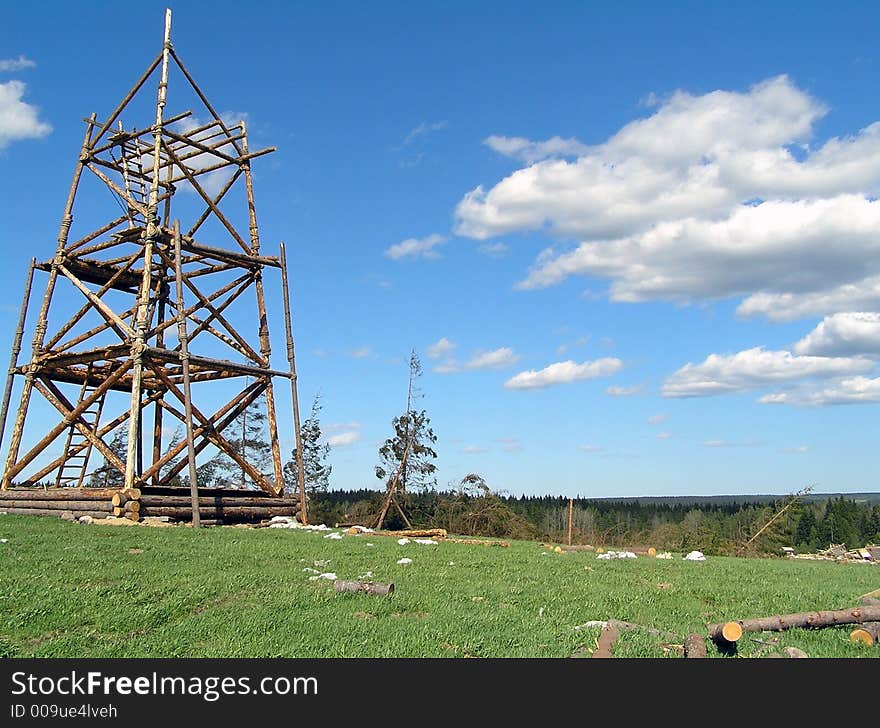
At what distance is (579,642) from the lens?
7.30 m

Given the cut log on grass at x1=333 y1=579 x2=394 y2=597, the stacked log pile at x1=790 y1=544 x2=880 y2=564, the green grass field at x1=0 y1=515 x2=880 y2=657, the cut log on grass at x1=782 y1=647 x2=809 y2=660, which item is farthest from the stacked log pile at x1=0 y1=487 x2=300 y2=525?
the stacked log pile at x1=790 y1=544 x2=880 y2=564

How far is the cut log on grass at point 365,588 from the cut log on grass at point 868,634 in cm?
523

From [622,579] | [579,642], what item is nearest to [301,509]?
[622,579]

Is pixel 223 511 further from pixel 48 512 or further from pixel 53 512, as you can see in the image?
pixel 48 512

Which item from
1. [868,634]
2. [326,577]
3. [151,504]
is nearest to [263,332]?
[151,504]

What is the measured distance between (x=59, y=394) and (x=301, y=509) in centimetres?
951

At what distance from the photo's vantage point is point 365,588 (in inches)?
374

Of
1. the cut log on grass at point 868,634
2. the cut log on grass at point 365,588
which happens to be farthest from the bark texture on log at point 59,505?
the cut log on grass at point 868,634

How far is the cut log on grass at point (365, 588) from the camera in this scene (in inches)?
368

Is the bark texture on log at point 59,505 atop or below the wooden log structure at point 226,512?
atop

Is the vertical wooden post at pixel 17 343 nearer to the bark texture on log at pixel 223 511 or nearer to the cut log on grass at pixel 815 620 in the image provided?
the bark texture on log at pixel 223 511

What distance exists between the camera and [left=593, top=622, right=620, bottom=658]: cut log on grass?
6.66 m

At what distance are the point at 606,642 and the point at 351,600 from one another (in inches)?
133

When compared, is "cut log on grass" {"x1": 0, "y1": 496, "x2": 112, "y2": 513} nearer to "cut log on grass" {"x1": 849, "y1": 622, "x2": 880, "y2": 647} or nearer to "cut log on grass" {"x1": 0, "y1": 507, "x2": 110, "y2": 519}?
"cut log on grass" {"x1": 0, "y1": 507, "x2": 110, "y2": 519}
